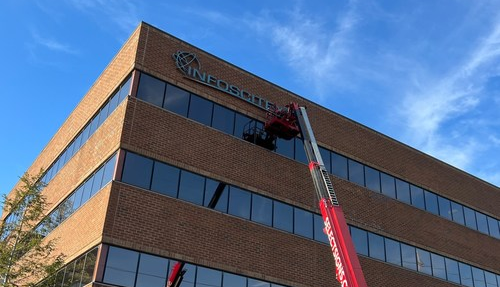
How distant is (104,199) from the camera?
19.2 m

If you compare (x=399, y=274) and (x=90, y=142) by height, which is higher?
(x=90, y=142)

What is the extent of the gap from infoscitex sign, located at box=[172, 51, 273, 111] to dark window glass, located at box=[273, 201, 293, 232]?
4777 millimetres

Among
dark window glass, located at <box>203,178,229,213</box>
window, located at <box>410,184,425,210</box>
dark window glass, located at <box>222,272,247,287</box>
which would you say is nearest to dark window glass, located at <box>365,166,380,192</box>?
window, located at <box>410,184,425,210</box>

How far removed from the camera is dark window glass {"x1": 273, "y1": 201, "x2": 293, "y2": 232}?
23.3 meters

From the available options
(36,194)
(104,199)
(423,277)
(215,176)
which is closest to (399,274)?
(423,277)

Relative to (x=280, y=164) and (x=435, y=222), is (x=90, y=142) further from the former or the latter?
(x=435, y=222)

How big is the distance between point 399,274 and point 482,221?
10302mm

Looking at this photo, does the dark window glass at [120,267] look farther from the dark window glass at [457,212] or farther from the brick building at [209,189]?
the dark window glass at [457,212]

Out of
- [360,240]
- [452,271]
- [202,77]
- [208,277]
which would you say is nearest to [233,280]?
[208,277]

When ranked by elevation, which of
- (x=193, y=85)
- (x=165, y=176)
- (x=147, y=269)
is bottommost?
(x=147, y=269)

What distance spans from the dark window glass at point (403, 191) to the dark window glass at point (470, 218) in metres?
5.48

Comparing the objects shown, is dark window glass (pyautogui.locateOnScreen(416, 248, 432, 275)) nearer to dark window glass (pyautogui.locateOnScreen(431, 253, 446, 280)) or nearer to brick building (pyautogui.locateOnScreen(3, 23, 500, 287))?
brick building (pyautogui.locateOnScreen(3, 23, 500, 287))

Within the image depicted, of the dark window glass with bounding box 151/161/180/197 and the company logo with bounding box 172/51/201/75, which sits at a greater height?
the company logo with bounding box 172/51/201/75

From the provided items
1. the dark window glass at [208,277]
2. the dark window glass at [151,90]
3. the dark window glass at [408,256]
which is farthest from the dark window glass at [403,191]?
the dark window glass at [151,90]
